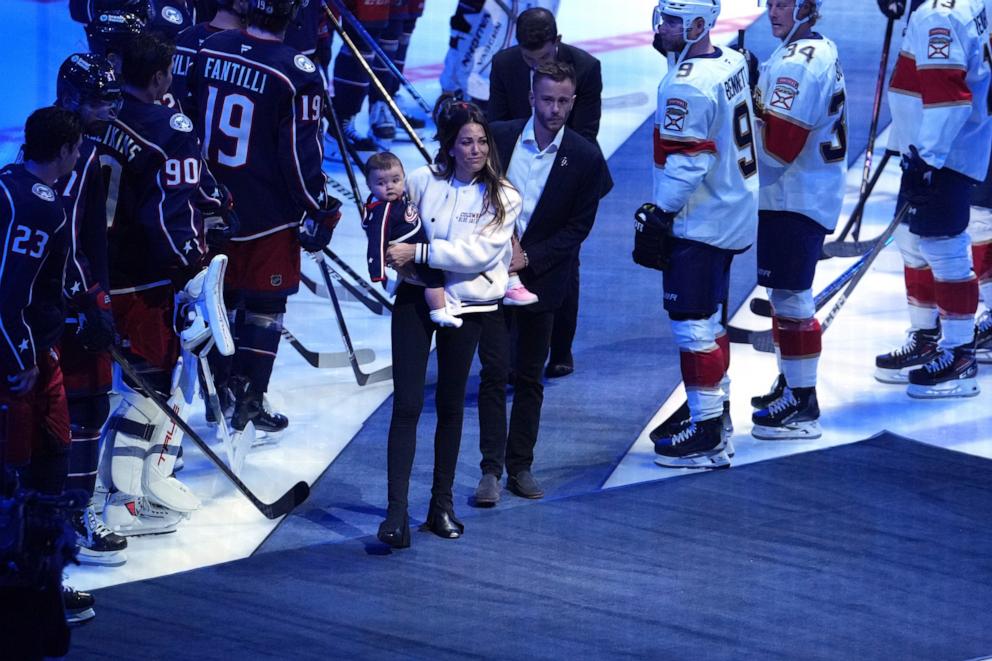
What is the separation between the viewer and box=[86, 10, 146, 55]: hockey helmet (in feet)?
14.2

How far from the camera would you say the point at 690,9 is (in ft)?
14.7

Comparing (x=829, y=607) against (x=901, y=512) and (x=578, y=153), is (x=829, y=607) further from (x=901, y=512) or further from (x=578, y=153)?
(x=578, y=153)

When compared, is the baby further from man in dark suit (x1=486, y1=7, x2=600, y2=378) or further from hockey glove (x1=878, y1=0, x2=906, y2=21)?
hockey glove (x1=878, y1=0, x2=906, y2=21)

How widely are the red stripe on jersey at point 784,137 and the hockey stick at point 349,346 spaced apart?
1508 millimetres

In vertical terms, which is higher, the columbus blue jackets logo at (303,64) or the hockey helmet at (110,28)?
the hockey helmet at (110,28)

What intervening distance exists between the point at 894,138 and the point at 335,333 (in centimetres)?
214

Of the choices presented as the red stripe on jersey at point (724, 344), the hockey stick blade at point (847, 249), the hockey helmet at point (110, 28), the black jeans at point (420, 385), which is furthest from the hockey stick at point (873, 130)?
the hockey helmet at point (110, 28)

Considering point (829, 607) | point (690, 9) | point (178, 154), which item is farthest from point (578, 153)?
point (829, 607)

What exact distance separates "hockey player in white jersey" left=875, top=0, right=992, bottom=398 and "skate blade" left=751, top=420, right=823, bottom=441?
0.60 m

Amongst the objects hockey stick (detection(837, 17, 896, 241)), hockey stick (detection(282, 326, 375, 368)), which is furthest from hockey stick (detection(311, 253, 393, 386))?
hockey stick (detection(837, 17, 896, 241))

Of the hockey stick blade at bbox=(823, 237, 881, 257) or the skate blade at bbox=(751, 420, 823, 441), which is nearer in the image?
the skate blade at bbox=(751, 420, 823, 441)

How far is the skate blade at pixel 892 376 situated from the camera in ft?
18.5

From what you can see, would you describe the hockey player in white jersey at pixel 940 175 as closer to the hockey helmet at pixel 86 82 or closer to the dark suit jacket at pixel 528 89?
the dark suit jacket at pixel 528 89

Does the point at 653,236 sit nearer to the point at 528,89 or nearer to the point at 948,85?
the point at 528,89
